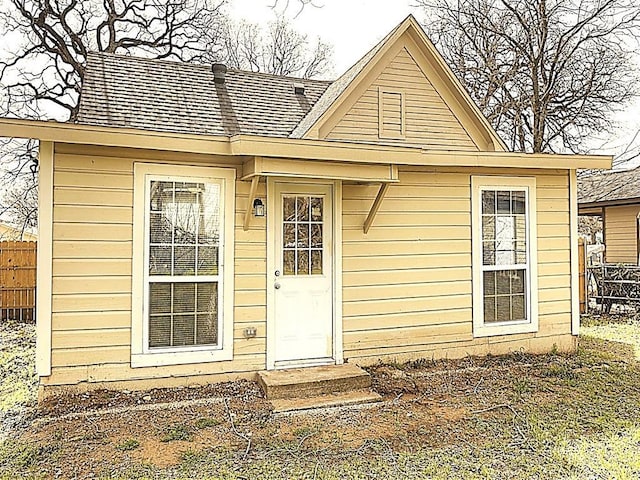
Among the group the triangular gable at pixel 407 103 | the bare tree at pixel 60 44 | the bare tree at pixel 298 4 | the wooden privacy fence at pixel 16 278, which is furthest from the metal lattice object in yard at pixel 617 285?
the wooden privacy fence at pixel 16 278

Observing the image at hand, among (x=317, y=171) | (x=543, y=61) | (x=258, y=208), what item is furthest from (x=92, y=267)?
(x=543, y=61)

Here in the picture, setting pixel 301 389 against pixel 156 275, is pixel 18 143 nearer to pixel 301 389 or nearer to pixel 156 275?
pixel 156 275

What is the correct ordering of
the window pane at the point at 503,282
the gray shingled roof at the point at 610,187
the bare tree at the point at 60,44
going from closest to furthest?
the window pane at the point at 503,282
the gray shingled roof at the point at 610,187
the bare tree at the point at 60,44

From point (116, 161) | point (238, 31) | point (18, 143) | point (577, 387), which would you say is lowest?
point (577, 387)

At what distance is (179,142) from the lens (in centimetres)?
471

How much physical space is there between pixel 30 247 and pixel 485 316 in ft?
28.8

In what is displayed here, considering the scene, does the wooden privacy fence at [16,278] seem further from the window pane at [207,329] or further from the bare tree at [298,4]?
the bare tree at [298,4]

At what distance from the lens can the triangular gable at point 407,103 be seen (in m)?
6.48

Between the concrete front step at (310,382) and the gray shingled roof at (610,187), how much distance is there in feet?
35.2

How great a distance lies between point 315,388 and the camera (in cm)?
479

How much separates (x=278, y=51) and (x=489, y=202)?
48.9 feet

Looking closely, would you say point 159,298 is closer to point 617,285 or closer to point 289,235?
point 289,235

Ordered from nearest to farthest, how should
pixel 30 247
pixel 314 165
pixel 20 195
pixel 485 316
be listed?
pixel 314 165
pixel 485 316
pixel 30 247
pixel 20 195

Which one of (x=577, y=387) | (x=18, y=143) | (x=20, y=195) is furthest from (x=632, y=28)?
(x=20, y=195)
